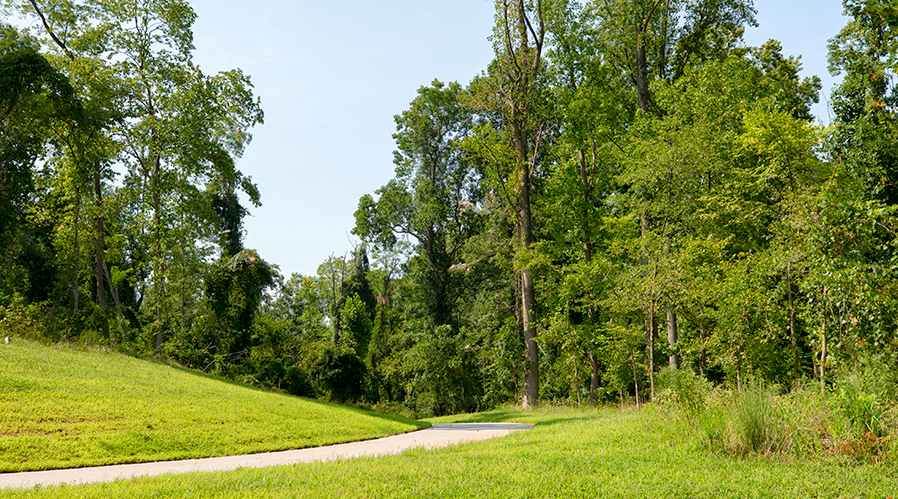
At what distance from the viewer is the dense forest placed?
1512 centimetres

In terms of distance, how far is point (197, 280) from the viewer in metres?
32.9

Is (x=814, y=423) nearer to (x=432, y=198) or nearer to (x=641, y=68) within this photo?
(x=641, y=68)

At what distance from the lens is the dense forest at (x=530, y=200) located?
15.1 metres

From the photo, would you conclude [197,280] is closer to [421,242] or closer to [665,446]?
[421,242]

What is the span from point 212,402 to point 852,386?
453 inches

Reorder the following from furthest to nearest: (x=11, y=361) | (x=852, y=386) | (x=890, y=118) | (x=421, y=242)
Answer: (x=421, y=242), (x=890, y=118), (x=11, y=361), (x=852, y=386)

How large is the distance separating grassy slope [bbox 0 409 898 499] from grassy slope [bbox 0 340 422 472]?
8.09 feet

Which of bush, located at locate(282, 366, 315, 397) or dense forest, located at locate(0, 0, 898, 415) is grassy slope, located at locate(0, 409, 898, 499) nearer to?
dense forest, located at locate(0, 0, 898, 415)

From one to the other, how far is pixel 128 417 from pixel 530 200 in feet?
58.2

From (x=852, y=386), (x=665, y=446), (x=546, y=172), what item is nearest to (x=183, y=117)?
(x=546, y=172)

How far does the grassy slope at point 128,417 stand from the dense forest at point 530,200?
522cm

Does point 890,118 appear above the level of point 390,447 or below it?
above

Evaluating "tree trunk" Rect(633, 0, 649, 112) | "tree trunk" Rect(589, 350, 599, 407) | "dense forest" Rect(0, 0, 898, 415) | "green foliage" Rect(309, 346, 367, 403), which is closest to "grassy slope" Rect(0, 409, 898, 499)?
"dense forest" Rect(0, 0, 898, 415)

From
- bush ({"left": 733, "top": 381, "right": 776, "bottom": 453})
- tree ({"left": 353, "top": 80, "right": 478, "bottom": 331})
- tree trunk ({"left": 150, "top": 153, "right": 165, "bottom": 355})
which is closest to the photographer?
bush ({"left": 733, "top": 381, "right": 776, "bottom": 453})
